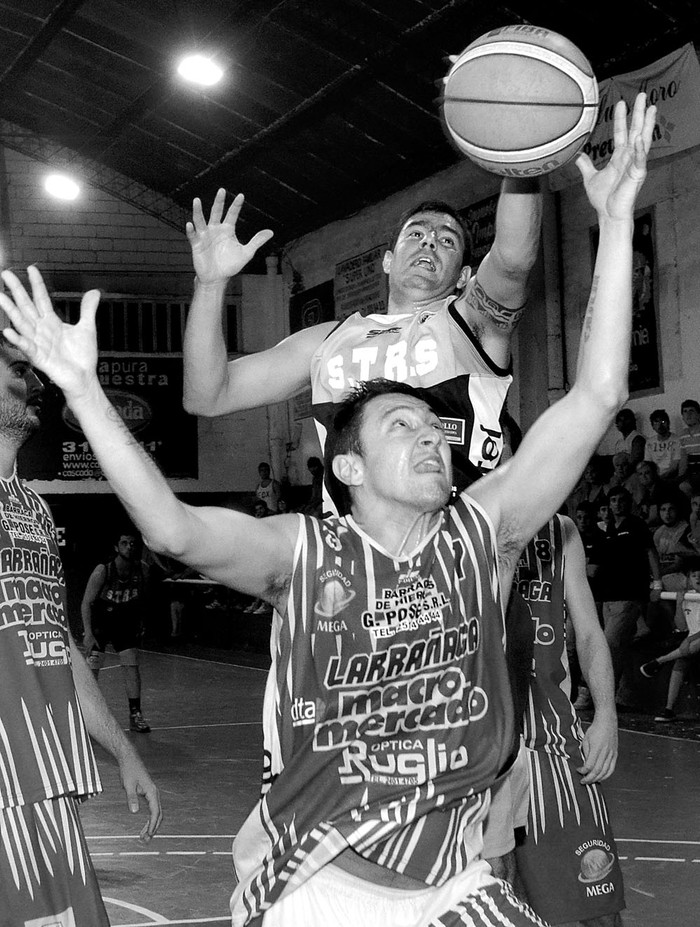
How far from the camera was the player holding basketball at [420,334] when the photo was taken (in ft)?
12.0

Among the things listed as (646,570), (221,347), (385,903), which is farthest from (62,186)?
(385,903)

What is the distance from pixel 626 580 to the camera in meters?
11.1

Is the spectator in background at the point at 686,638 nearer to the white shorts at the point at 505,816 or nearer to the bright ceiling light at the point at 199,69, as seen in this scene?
the white shorts at the point at 505,816

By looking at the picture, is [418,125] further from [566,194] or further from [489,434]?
[489,434]

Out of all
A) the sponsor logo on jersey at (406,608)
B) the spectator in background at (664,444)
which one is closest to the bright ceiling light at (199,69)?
the spectator in background at (664,444)

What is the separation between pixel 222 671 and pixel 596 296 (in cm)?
1349

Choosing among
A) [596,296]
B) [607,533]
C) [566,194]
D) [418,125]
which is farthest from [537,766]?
[418,125]

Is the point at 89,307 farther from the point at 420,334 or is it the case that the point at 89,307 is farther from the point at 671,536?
the point at 671,536

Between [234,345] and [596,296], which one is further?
[234,345]

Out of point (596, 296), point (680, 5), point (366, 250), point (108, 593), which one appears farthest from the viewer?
point (366, 250)

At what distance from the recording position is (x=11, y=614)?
3.45 metres

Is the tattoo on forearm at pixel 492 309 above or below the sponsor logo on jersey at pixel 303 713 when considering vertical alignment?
above

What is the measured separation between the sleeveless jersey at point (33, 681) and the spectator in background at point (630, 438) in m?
10.9

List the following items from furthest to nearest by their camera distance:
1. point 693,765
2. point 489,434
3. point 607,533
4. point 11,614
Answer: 1. point 607,533
2. point 693,765
3. point 489,434
4. point 11,614
